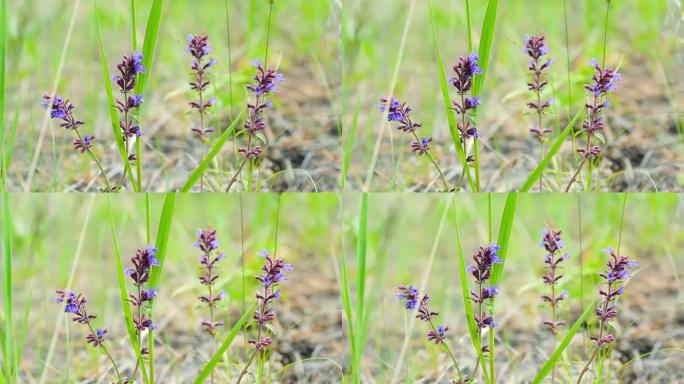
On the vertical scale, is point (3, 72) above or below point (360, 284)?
above

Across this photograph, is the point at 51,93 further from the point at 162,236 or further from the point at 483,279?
the point at 483,279

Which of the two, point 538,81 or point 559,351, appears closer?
point 559,351

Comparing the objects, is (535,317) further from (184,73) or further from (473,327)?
(184,73)

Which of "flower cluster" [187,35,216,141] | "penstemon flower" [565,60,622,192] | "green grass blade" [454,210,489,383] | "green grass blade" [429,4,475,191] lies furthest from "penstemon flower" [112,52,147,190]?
"penstemon flower" [565,60,622,192]

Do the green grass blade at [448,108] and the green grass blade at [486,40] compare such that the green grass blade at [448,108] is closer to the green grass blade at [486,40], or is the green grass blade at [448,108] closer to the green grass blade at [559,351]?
the green grass blade at [486,40]

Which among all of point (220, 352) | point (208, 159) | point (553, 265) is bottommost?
point (220, 352)

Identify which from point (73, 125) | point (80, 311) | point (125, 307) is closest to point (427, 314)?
point (125, 307)

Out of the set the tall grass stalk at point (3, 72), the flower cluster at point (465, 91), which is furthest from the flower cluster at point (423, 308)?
the tall grass stalk at point (3, 72)
